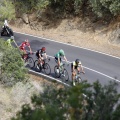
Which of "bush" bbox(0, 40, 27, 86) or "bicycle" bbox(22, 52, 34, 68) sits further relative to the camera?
"bicycle" bbox(22, 52, 34, 68)

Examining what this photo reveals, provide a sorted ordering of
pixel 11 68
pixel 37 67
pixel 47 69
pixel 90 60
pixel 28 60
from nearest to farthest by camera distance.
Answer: pixel 11 68 < pixel 47 69 < pixel 37 67 < pixel 28 60 < pixel 90 60

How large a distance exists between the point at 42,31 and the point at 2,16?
15.5 ft

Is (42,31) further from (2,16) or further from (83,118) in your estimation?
(83,118)

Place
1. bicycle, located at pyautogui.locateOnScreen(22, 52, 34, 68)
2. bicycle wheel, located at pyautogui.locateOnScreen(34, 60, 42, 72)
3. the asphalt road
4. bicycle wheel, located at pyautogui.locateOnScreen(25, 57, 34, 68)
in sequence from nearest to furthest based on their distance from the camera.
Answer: the asphalt road, bicycle wheel, located at pyautogui.locateOnScreen(34, 60, 42, 72), bicycle, located at pyautogui.locateOnScreen(22, 52, 34, 68), bicycle wheel, located at pyautogui.locateOnScreen(25, 57, 34, 68)

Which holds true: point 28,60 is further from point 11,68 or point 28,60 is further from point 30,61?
point 11,68

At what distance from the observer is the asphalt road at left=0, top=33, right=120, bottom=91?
67.6 ft

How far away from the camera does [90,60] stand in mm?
23109

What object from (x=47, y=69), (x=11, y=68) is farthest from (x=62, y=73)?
(x=11, y=68)

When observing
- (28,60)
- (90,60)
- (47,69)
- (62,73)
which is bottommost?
(90,60)

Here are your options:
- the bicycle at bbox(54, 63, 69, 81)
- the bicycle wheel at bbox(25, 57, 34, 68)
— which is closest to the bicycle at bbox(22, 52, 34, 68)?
the bicycle wheel at bbox(25, 57, 34, 68)

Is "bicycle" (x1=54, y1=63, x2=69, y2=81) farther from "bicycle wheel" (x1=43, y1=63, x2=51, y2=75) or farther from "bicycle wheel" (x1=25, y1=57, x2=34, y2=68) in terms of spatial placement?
"bicycle wheel" (x1=25, y1=57, x2=34, y2=68)

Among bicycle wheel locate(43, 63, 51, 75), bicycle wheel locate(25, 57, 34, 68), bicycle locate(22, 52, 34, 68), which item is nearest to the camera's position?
bicycle wheel locate(43, 63, 51, 75)

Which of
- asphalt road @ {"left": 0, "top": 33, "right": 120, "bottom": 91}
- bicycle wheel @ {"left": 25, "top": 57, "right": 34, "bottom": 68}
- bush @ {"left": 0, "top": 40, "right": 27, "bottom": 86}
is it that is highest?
bush @ {"left": 0, "top": 40, "right": 27, "bottom": 86}

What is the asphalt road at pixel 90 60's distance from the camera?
20.6 meters
